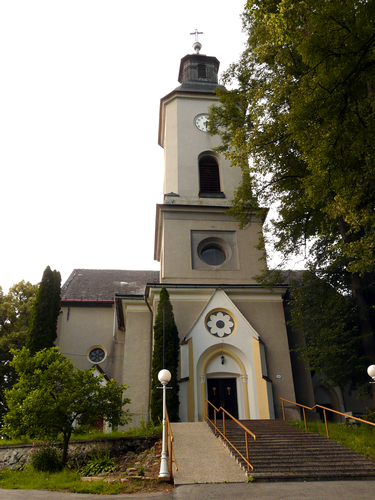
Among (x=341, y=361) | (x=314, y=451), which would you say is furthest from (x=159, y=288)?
(x=314, y=451)

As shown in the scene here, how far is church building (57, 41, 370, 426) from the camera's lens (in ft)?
55.6

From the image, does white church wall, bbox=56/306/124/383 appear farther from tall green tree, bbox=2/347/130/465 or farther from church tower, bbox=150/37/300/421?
tall green tree, bbox=2/347/130/465

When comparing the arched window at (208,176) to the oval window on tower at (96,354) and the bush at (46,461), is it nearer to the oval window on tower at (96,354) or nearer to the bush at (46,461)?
the oval window on tower at (96,354)

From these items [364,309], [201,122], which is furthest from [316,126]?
[201,122]

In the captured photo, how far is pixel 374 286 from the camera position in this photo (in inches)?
580

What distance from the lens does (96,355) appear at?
23250 millimetres

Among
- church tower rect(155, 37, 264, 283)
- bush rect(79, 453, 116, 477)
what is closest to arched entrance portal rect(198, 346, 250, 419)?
church tower rect(155, 37, 264, 283)

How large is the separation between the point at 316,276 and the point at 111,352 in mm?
12687

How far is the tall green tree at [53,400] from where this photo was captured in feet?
36.9

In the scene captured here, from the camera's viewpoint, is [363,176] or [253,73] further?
[253,73]

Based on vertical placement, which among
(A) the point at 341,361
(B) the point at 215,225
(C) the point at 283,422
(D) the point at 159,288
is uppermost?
(B) the point at 215,225

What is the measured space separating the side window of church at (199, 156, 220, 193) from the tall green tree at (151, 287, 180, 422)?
7394 mm

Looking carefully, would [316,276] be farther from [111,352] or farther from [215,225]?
[111,352]

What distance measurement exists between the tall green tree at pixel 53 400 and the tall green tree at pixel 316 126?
8.53 meters
